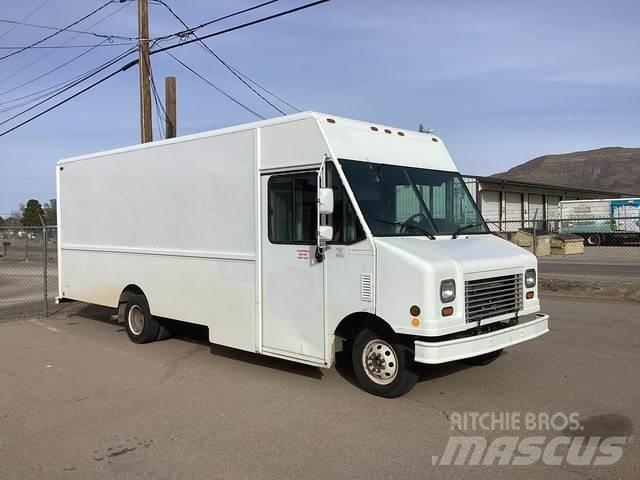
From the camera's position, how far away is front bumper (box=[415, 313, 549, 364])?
5191mm

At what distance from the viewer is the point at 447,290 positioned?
5.33m

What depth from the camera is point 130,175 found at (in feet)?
28.5

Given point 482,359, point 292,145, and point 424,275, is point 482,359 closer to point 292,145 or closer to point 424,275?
point 424,275

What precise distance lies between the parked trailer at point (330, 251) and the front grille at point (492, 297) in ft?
0.06

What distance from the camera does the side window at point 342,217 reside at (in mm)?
5797

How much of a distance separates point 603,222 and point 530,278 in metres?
35.3

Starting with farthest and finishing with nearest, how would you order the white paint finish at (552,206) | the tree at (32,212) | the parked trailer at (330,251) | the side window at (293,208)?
the tree at (32,212) → the white paint finish at (552,206) → the side window at (293,208) → the parked trailer at (330,251)

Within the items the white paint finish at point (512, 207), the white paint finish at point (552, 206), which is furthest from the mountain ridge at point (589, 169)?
the white paint finish at point (512, 207)

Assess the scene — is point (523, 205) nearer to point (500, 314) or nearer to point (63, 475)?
point (500, 314)

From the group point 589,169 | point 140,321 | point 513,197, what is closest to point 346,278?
point 140,321

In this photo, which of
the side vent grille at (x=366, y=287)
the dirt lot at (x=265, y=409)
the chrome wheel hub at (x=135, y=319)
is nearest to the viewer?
the dirt lot at (x=265, y=409)

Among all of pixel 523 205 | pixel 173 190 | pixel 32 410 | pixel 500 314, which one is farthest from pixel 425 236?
pixel 523 205

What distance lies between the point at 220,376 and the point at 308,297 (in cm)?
153

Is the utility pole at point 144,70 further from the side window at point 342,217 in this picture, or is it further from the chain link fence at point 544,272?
the side window at point 342,217
